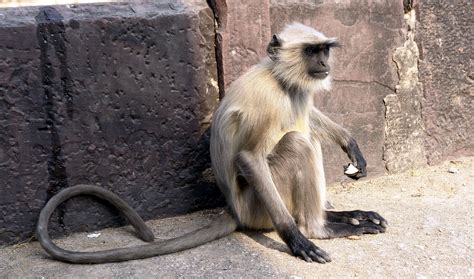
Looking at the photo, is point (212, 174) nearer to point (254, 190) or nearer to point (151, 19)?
point (254, 190)

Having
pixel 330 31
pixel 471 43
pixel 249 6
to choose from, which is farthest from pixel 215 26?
pixel 471 43

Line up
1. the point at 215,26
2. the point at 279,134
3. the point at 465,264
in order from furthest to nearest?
the point at 215,26 < the point at 279,134 < the point at 465,264

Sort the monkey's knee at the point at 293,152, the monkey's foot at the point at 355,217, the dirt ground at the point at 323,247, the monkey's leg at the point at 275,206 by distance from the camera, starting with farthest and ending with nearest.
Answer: the monkey's foot at the point at 355,217 < the monkey's knee at the point at 293,152 < the monkey's leg at the point at 275,206 < the dirt ground at the point at 323,247

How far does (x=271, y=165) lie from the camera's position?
301 cm

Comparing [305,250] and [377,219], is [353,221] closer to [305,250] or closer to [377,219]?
[377,219]

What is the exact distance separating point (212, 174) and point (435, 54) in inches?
68.2

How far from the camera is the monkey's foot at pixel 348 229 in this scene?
314 centimetres

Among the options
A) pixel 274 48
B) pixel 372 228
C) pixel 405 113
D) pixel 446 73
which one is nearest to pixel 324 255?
pixel 372 228

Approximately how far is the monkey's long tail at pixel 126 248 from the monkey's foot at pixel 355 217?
527 millimetres

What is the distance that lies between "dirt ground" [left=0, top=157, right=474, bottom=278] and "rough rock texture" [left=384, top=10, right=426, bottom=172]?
46 centimetres

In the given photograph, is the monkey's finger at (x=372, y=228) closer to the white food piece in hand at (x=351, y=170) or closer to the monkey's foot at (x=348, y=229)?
the monkey's foot at (x=348, y=229)

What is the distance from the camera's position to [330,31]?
3.73 meters

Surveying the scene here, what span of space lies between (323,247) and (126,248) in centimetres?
91

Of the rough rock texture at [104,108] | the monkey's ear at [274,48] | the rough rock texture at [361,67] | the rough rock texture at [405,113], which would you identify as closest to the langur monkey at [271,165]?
the monkey's ear at [274,48]
